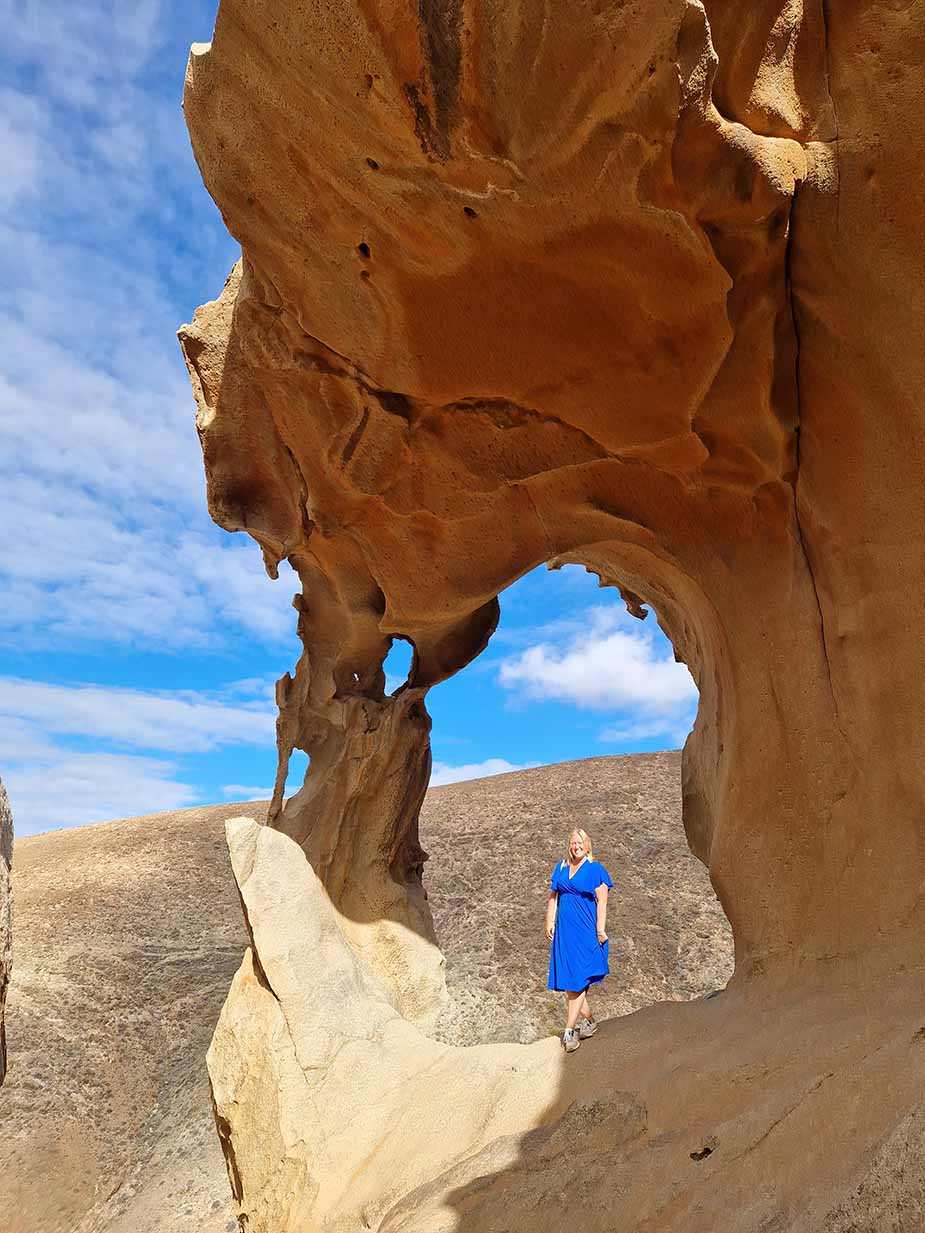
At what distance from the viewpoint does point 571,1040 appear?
412cm

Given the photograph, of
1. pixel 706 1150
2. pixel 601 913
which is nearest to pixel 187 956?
pixel 601 913

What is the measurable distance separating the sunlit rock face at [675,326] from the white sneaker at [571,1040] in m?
0.80

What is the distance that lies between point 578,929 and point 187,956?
337 inches

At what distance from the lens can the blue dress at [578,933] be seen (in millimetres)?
4535

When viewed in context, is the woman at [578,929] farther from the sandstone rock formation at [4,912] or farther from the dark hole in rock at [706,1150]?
the sandstone rock formation at [4,912]

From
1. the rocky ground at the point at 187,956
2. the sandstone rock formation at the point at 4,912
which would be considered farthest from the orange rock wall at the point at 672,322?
the rocky ground at the point at 187,956

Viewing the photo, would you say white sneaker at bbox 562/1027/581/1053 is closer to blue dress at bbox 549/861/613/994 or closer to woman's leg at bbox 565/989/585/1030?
woman's leg at bbox 565/989/585/1030

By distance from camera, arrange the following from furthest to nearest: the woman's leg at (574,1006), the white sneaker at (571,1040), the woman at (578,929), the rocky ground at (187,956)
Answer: the rocky ground at (187,956)
the woman at (578,929)
the woman's leg at (574,1006)
the white sneaker at (571,1040)

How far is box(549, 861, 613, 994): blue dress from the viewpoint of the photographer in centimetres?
454

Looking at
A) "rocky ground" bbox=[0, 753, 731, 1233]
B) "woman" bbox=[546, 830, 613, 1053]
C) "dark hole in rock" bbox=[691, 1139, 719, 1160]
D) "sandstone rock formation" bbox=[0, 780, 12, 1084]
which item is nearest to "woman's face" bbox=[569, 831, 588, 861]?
"woman" bbox=[546, 830, 613, 1053]

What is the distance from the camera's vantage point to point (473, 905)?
1290cm

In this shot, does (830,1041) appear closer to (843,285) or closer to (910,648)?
(910,648)

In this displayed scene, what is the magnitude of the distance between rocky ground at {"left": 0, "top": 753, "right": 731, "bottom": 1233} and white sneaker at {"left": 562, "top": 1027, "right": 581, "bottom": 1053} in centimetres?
644

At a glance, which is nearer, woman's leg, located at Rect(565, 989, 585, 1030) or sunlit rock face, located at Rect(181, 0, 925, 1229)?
sunlit rock face, located at Rect(181, 0, 925, 1229)
